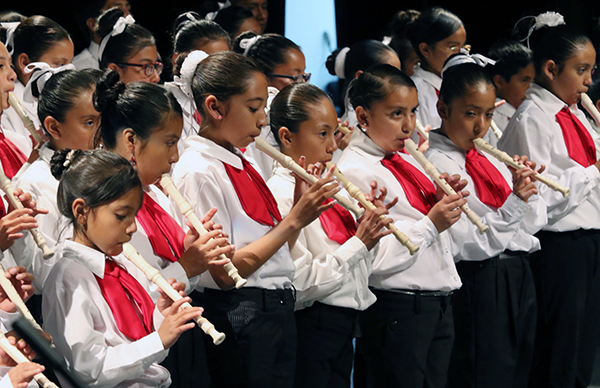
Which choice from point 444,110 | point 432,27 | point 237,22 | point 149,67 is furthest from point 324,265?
point 432,27

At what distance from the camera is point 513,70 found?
415 centimetres

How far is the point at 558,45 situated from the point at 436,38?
68 cm

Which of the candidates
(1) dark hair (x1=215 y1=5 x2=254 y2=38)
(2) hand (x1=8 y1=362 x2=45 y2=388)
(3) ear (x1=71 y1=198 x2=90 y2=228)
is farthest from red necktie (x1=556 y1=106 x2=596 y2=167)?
(2) hand (x1=8 y1=362 x2=45 y2=388)

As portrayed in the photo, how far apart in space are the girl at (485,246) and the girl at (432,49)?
824 millimetres

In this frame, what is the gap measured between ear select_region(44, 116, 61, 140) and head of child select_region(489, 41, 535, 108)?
2428mm

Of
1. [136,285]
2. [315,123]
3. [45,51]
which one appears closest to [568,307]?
[315,123]

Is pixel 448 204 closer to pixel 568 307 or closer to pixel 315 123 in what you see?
pixel 315 123

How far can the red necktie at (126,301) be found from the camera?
6.49 feet

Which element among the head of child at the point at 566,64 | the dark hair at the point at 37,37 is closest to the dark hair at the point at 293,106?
the dark hair at the point at 37,37

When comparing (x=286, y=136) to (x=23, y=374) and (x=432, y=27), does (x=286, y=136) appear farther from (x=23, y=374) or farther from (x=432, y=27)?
(x=432, y=27)

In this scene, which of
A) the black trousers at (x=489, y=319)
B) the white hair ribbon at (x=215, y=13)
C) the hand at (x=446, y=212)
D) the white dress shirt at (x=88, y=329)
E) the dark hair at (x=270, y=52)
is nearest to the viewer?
the white dress shirt at (x=88, y=329)

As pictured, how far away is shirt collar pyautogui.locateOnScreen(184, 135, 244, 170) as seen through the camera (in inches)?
95.4

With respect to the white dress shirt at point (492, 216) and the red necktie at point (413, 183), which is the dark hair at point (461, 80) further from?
the red necktie at point (413, 183)

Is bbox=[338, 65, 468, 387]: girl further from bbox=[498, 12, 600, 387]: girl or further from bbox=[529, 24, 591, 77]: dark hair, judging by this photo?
bbox=[529, 24, 591, 77]: dark hair
